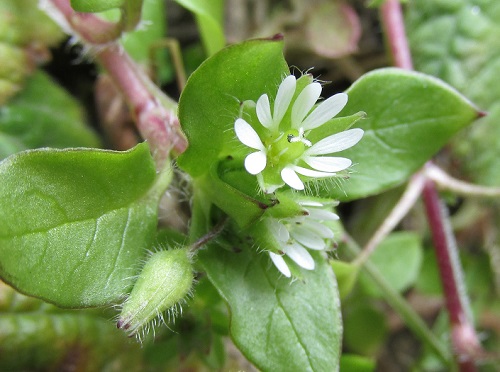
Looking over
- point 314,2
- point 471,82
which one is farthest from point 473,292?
point 314,2

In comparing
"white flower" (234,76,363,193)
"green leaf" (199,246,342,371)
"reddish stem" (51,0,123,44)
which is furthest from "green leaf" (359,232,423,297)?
"reddish stem" (51,0,123,44)

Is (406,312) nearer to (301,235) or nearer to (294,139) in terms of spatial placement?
(301,235)

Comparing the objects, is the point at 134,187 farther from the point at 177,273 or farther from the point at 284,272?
the point at 284,272

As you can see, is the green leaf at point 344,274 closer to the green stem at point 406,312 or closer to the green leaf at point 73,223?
the green stem at point 406,312

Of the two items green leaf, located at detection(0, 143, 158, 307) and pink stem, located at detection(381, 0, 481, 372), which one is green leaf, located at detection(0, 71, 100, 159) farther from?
pink stem, located at detection(381, 0, 481, 372)

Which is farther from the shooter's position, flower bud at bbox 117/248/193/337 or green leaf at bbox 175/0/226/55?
green leaf at bbox 175/0/226/55

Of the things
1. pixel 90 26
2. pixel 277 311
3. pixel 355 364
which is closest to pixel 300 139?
pixel 277 311
